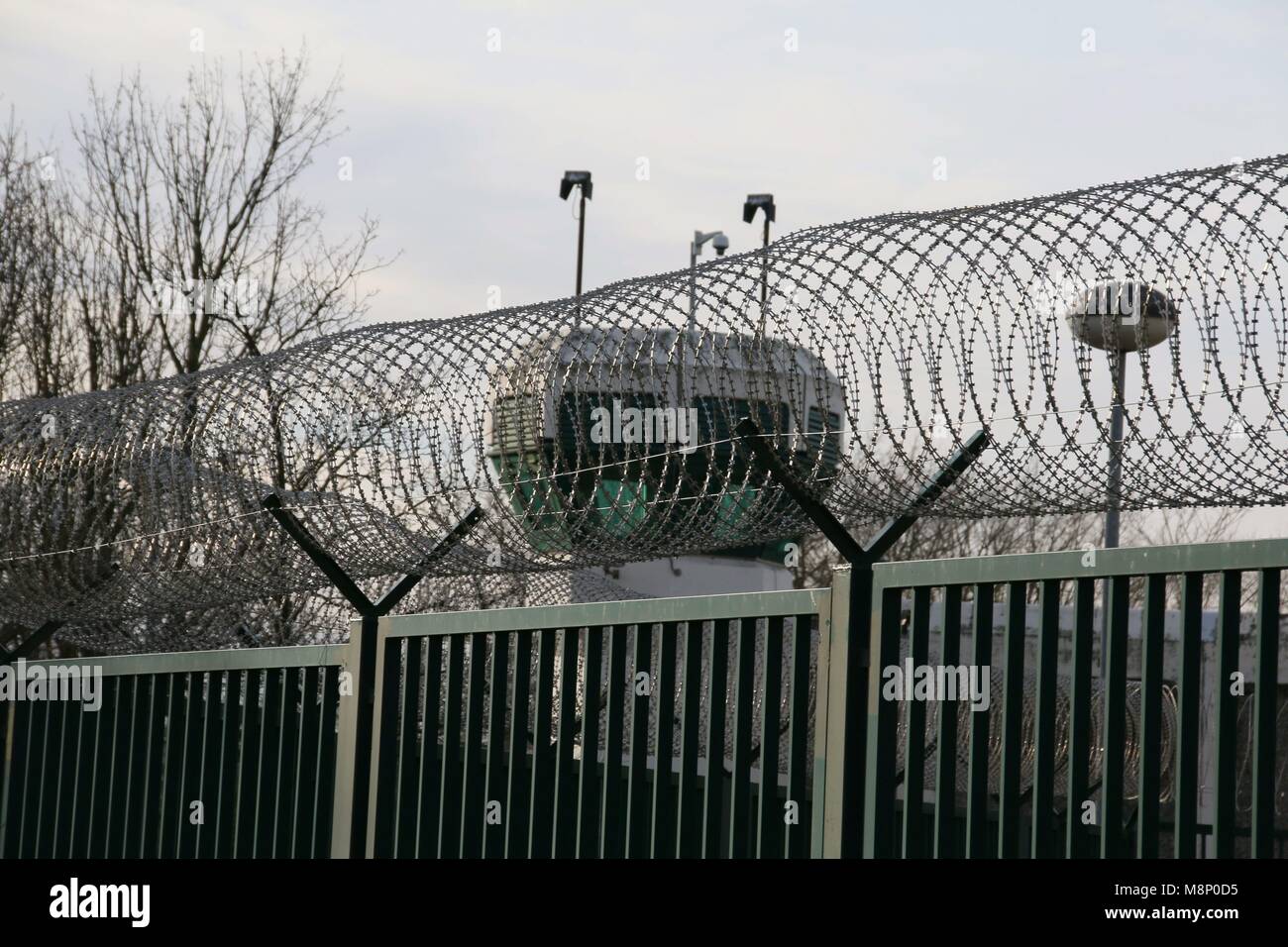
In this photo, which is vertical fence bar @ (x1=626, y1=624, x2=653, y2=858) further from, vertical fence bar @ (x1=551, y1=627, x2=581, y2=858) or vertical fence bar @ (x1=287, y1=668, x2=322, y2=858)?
vertical fence bar @ (x1=287, y1=668, x2=322, y2=858)

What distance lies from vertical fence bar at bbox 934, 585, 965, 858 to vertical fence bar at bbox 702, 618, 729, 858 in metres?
0.73

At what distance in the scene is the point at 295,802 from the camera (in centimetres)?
688

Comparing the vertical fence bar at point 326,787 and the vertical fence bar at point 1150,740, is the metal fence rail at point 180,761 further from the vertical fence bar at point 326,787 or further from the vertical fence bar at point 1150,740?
the vertical fence bar at point 1150,740

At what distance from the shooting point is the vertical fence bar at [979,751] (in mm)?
4121

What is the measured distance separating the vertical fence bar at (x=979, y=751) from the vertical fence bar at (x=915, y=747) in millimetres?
126

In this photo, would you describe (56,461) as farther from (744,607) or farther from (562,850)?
(744,607)

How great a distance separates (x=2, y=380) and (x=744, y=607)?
1674 centimetres

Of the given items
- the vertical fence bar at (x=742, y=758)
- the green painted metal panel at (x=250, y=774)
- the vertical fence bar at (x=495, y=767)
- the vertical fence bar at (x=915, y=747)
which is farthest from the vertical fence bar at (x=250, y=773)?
the vertical fence bar at (x=915, y=747)

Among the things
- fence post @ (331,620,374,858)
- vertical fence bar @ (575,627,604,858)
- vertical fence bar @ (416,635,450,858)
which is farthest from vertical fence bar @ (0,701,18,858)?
vertical fence bar @ (575,627,604,858)

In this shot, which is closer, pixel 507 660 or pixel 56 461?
pixel 507 660

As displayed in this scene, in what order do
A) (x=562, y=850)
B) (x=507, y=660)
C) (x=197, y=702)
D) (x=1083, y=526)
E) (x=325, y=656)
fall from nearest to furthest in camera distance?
(x=562, y=850)
(x=507, y=660)
(x=325, y=656)
(x=197, y=702)
(x=1083, y=526)

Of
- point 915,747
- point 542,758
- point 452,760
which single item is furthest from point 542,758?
point 915,747
